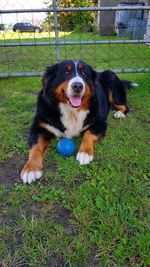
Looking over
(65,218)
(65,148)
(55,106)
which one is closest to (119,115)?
(55,106)

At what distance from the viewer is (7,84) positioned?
569 centimetres

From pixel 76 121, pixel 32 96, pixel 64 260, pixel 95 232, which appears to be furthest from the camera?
pixel 32 96

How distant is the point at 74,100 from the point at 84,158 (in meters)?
0.65

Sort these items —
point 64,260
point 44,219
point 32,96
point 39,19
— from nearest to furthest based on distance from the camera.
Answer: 1. point 64,260
2. point 44,219
3. point 32,96
4. point 39,19

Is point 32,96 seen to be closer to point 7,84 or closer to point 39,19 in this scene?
point 7,84

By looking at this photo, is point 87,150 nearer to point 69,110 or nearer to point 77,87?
point 69,110

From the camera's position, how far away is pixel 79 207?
2.11 meters

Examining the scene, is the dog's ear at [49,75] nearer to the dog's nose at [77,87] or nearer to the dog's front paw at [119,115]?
the dog's nose at [77,87]

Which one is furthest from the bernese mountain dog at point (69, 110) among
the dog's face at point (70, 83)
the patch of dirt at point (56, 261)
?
the patch of dirt at point (56, 261)

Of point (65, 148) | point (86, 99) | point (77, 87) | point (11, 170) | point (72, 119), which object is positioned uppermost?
point (77, 87)

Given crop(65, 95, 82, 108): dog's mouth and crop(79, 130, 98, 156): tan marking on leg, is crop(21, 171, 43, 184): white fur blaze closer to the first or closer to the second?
crop(79, 130, 98, 156): tan marking on leg

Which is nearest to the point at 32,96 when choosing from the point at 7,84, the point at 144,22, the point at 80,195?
the point at 7,84

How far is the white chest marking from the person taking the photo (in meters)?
3.08

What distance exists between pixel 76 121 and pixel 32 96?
6.47 ft
